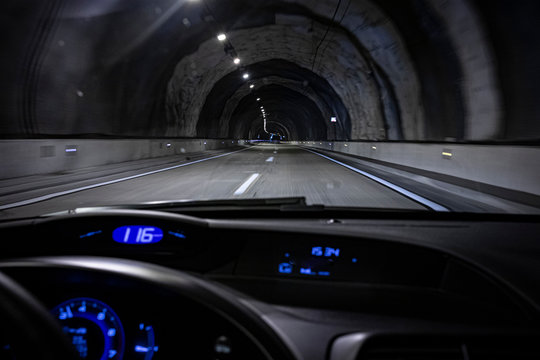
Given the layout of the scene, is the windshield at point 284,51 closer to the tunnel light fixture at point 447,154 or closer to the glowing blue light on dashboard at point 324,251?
the tunnel light fixture at point 447,154

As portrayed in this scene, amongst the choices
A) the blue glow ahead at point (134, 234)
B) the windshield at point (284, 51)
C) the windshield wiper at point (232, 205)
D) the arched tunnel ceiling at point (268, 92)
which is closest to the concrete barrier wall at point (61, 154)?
the windshield at point (284, 51)

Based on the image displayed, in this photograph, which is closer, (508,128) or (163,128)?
(508,128)

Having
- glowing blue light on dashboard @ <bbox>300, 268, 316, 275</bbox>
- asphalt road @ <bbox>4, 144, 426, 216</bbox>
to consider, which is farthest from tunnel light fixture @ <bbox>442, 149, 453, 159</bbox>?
glowing blue light on dashboard @ <bbox>300, 268, 316, 275</bbox>

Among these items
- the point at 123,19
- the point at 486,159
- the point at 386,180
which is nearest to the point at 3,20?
the point at 123,19

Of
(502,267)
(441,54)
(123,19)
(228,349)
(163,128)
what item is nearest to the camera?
(228,349)

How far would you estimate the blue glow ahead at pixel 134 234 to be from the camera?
277cm

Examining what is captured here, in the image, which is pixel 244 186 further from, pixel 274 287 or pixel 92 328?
pixel 92 328

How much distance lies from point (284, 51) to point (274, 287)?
2512 centimetres

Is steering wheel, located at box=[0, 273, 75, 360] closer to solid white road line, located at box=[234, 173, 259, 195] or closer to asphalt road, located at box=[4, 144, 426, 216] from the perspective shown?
asphalt road, located at box=[4, 144, 426, 216]

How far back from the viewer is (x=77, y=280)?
6.44ft

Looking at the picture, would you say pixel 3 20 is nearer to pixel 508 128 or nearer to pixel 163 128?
pixel 508 128

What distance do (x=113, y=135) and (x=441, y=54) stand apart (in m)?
13.0

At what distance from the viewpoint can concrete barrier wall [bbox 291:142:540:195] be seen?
328 inches

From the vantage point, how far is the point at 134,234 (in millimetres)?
2793
